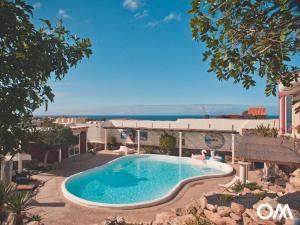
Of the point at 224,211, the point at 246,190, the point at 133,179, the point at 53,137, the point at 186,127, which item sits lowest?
the point at 133,179

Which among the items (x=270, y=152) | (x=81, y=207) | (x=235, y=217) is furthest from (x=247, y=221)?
(x=81, y=207)

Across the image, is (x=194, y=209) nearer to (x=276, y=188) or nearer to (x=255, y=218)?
(x=255, y=218)

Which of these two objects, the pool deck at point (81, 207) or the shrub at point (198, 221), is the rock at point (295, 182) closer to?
the pool deck at point (81, 207)

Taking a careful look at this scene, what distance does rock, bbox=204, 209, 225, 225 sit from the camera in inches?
374

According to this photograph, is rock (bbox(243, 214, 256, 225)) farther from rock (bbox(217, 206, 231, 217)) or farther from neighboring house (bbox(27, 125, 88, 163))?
neighboring house (bbox(27, 125, 88, 163))

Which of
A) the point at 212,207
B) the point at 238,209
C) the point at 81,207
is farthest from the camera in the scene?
the point at 81,207

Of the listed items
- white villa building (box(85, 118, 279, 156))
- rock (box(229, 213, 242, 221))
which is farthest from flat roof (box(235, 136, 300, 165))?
white villa building (box(85, 118, 279, 156))

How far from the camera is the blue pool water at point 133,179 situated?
1725cm

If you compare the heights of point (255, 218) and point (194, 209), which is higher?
point (255, 218)

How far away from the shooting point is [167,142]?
29984 millimetres

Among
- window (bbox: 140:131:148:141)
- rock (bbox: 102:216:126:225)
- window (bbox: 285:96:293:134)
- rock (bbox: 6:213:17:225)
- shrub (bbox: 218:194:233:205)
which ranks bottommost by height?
rock (bbox: 102:216:126:225)

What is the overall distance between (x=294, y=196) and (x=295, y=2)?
340 inches

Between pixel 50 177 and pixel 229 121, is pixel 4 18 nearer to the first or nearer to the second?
pixel 50 177

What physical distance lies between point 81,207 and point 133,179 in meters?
8.54
